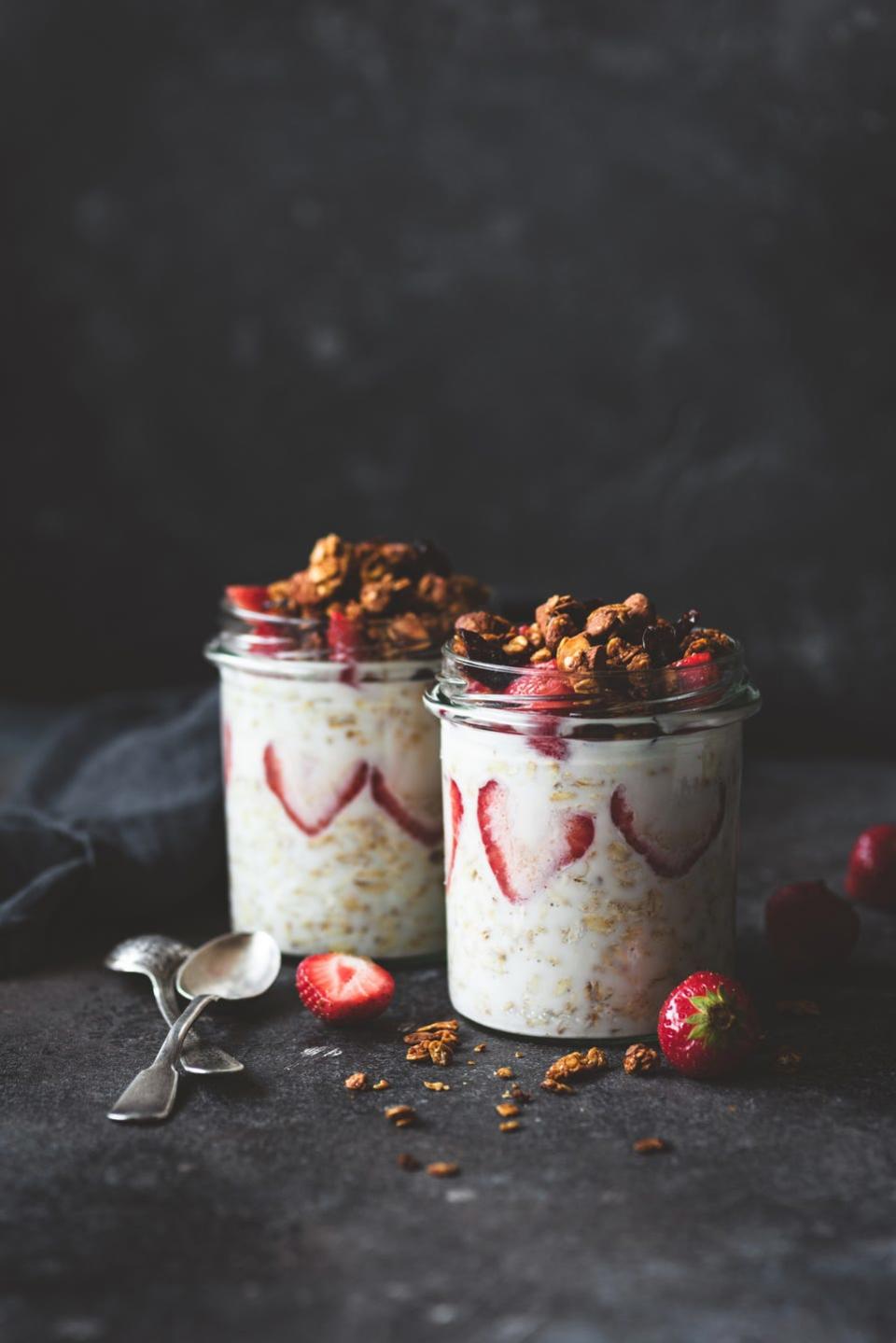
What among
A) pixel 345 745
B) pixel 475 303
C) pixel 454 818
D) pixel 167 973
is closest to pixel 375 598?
pixel 345 745

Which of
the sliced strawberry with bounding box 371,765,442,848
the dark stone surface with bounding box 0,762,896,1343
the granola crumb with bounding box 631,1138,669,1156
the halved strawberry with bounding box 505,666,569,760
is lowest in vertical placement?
the dark stone surface with bounding box 0,762,896,1343

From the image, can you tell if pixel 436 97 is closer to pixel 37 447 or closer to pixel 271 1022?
pixel 37 447

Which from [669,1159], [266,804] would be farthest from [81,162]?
[669,1159]

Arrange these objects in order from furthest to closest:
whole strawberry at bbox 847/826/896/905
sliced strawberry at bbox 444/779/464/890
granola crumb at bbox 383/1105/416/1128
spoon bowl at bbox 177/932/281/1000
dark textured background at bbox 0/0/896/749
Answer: dark textured background at bbox 0/0/896/749
whole strawberry at bbox 847/826/896/905
spoon bowl at bbox 177/932/281/1000
sliced strawberry at bbox 444/779/464/890
granola crumb at bbox 383/1105/416/1128

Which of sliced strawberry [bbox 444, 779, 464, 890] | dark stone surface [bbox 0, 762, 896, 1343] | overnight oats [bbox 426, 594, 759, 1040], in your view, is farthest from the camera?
sliced strawberry [bbox 444, 779, 464, 890]

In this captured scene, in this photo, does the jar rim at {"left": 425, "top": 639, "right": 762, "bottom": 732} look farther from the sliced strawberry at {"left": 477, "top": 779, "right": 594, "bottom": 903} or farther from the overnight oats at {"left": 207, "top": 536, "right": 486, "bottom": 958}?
the overnight oats at {"left": 207, "top": 536, "right": 486, "bottom": 958}

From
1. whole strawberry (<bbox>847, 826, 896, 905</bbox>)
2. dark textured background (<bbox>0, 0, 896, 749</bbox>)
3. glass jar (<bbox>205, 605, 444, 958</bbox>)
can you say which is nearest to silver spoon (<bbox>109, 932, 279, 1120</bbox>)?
glass jar (<bbox>205, 605, 444, 958</bbox>)
